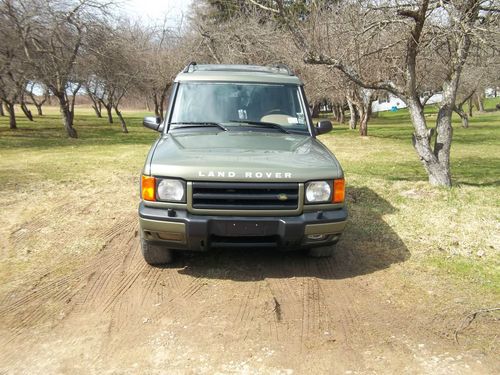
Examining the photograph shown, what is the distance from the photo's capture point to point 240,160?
3895mm

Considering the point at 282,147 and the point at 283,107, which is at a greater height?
the point at 283,107

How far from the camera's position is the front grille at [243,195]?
12.5 feet

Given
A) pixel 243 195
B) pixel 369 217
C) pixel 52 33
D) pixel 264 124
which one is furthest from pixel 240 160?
pixel 52 33

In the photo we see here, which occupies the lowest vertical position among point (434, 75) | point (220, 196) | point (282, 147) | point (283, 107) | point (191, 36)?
point (220, 196)

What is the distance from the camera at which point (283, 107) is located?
5250 mm

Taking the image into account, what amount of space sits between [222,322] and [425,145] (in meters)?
5.98

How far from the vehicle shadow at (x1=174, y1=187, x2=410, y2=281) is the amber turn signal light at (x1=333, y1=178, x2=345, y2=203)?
0.86 m

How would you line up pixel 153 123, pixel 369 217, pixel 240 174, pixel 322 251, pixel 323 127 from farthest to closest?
pixel 369 217 < pixel 153 123 < pixel 323 127 < pixel 322 251 < pixel 240 174

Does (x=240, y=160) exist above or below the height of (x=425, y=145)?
above

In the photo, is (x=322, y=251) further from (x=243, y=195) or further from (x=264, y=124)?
(x=264, y=124)

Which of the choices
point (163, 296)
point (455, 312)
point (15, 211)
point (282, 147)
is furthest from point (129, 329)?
point (15, 211)

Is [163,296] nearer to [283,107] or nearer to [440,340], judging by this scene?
[440,340]

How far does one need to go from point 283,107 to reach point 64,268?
10.1 ft

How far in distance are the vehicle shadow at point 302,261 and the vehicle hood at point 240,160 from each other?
3.65ft
